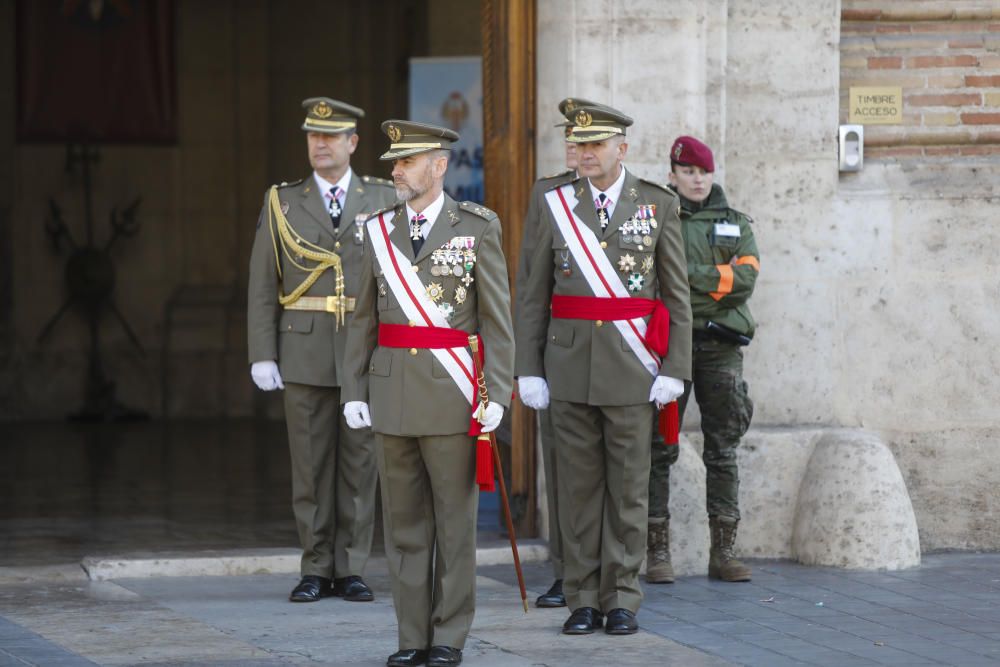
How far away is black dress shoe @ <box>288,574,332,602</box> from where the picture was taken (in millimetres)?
7707

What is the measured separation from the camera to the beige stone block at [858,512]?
846cm

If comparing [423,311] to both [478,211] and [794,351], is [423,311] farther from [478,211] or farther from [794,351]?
[794,351]

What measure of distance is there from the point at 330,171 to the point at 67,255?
8.89m

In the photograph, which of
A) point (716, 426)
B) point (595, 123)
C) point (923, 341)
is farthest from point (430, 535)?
point (923, 341)

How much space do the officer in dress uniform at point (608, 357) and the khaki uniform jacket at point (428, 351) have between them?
736 mm

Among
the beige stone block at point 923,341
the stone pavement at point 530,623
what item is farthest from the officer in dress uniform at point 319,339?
the beige stone block at point 923,341

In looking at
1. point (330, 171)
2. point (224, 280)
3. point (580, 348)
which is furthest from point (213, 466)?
point (580, 348)

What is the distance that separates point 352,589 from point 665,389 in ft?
5.59

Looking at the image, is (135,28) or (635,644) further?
(135,28)

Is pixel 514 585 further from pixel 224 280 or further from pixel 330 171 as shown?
pixel 224 280

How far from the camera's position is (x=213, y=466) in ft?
41.5

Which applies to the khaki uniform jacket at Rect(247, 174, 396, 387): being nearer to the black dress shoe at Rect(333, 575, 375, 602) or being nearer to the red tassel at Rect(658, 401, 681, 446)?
the black dress shoe at Rect(333, 575, 375, 602)

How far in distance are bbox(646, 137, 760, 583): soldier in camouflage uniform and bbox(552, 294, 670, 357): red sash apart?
0.71 metres

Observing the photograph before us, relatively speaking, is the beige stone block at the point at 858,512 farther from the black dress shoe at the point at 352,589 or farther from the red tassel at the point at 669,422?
the black dress shoe at the point at 352,589
